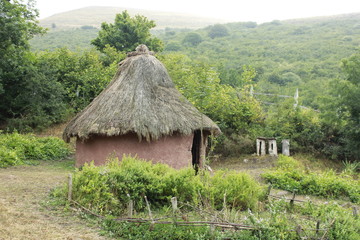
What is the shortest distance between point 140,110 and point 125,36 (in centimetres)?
1529

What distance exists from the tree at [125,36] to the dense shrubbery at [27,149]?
10.6 metres

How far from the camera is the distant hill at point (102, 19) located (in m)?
70.4

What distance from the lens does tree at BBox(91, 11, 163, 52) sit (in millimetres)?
24734

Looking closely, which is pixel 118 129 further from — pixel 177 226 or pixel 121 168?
pixel 177 226

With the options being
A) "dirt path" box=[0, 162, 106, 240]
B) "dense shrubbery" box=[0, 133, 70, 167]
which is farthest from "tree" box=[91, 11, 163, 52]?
"dirt path" box=[0, 162, 106, 240]

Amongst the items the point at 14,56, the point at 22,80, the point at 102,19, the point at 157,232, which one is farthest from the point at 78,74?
the point at 102,19

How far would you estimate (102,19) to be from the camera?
250 feet

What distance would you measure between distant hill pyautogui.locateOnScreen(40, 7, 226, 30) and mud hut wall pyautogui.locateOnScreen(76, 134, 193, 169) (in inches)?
2270

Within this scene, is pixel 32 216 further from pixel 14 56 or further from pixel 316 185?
pixel 14 56

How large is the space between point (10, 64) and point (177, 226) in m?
12.9

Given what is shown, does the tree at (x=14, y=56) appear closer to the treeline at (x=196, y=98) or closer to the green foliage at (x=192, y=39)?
the treeline at (x=196, y=98)

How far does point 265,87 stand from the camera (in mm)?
29312

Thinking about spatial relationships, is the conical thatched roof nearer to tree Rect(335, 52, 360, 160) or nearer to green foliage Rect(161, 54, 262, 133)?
green foliage Rect(161, 54, 262, 133)

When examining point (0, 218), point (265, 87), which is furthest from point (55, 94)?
point (265, 87)
